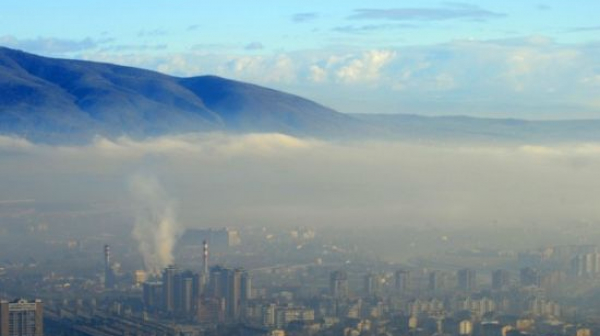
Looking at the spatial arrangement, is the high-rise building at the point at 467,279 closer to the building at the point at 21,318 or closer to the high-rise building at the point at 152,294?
the high-rise building at the point at 152,294

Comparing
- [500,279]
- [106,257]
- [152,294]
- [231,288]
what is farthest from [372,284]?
[106,257]

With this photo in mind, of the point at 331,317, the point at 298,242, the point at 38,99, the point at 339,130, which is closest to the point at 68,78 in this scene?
the point at 38,99

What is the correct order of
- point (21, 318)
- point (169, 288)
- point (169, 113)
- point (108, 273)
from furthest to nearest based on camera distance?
1. point (169, 113)
2. point (108, 273)
3. point (169, 288)
4. point (21, 318)

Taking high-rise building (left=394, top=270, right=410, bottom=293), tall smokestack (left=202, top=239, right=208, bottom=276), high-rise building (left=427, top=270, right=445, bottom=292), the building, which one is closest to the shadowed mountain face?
tall smokestack (left=202, top=239, right=208, bottom=276)

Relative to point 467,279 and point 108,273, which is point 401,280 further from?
point 108,273

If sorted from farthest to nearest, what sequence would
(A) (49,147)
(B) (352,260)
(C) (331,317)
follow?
(A) (49,147) < (B) (352,260) < (C) (331,317)

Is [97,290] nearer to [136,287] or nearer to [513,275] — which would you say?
[136,287]

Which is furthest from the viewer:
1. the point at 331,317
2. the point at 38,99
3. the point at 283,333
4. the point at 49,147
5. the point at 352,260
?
the point at 38,99
